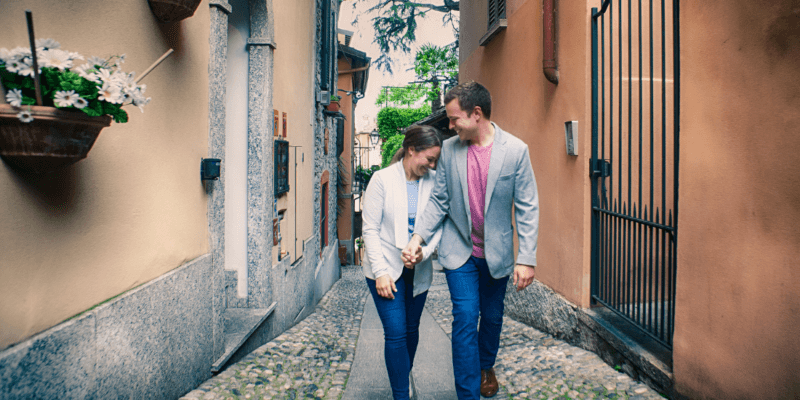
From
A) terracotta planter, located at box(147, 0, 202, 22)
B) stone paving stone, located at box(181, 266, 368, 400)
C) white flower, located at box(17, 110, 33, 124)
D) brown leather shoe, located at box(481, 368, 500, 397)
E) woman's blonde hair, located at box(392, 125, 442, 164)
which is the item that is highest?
terracotta planter, located at box(147, 0, 202, 22)

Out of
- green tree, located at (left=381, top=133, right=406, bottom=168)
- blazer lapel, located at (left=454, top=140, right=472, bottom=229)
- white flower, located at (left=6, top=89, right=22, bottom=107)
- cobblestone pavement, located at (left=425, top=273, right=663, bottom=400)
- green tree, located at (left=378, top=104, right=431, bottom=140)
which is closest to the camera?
white flower, located at (left=6, top=89, right=22, bottom=107)

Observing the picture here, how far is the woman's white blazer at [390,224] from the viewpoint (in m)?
2.69

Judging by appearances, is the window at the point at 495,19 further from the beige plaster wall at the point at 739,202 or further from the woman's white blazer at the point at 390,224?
the woman's white blazer at the point at 390,224

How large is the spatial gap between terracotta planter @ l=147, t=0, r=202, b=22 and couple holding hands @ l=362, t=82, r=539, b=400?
1393mm

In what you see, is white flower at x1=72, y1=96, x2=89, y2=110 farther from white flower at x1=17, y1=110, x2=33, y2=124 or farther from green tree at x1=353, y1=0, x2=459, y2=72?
green tree at x1=353, y1=0, x2=459, y2=72

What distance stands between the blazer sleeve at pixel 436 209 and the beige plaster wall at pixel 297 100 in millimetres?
2925

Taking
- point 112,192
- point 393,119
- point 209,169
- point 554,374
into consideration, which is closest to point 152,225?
point 112,192

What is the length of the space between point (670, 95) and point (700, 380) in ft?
7.78

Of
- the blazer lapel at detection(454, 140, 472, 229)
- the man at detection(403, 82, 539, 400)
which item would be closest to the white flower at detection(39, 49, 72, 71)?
the man at detection(403, 82, 539, 400)

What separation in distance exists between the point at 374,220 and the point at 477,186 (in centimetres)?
61

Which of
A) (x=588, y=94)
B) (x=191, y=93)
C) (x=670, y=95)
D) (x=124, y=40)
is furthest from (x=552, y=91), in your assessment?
(x=124, y=40)

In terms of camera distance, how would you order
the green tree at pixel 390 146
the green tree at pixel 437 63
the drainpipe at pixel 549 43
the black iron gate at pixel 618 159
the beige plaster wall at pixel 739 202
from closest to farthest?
the beige plaster wall at pixel 739 202, the black iron gate at pixel 618 159, the drainpipe at pixel 549 43, the green tree at pixel 437 63, the green tree at pixel 390 146

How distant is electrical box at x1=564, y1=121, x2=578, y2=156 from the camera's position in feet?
13.6

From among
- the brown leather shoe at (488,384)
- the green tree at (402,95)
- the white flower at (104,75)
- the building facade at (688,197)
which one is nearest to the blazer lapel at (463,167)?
the brown leather shoe at (488,384)
